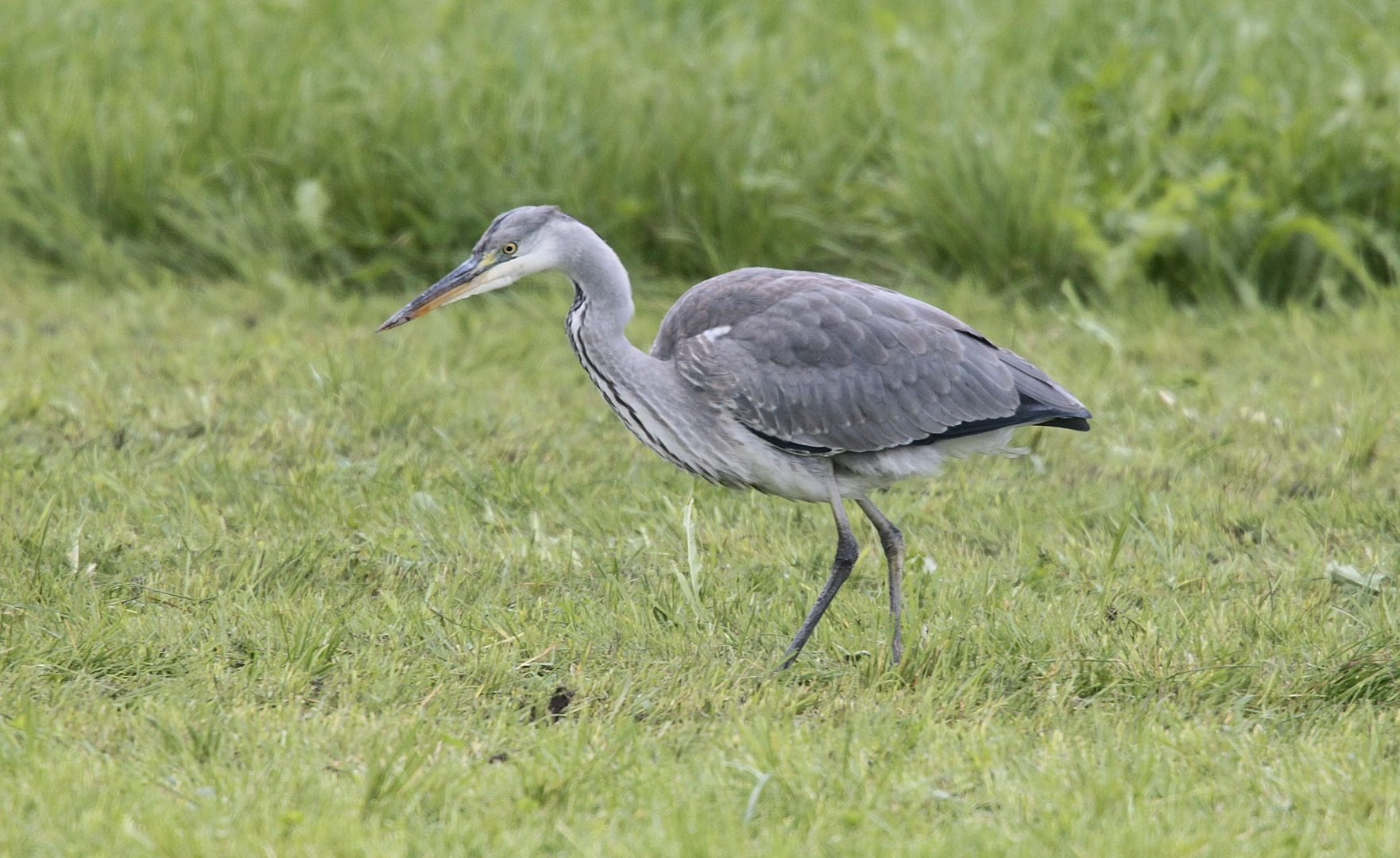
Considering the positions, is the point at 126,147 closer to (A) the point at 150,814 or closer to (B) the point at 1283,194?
(A) the point at 150,814

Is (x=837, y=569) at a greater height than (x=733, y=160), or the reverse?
(x=733, y=160)

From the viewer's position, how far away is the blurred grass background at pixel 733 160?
7852 millimetres

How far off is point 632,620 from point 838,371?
1060 mm

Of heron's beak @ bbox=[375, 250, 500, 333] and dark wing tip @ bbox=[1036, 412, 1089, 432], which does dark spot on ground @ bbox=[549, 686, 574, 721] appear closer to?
heron's beak @ bbox=[375, 250, 500, 333]

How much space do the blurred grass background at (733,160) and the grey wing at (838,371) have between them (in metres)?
2.93

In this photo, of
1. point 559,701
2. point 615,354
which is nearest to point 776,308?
point 615,354

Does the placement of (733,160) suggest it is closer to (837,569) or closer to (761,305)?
(761,305)

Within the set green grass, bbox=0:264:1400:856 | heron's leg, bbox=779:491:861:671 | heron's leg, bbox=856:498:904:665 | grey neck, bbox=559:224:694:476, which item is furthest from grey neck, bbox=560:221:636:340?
heron's leg, bbox=856:498:904:665

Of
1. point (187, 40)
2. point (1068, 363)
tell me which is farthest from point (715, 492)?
point (187, 40)

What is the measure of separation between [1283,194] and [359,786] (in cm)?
611

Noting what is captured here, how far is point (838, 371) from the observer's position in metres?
4.92

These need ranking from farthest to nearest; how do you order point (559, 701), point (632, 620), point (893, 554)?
point (893, 554) < point (632, 620) < point (559, 701)

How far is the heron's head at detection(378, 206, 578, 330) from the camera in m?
4.80

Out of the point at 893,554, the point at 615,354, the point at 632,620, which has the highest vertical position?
the point at 615,354
